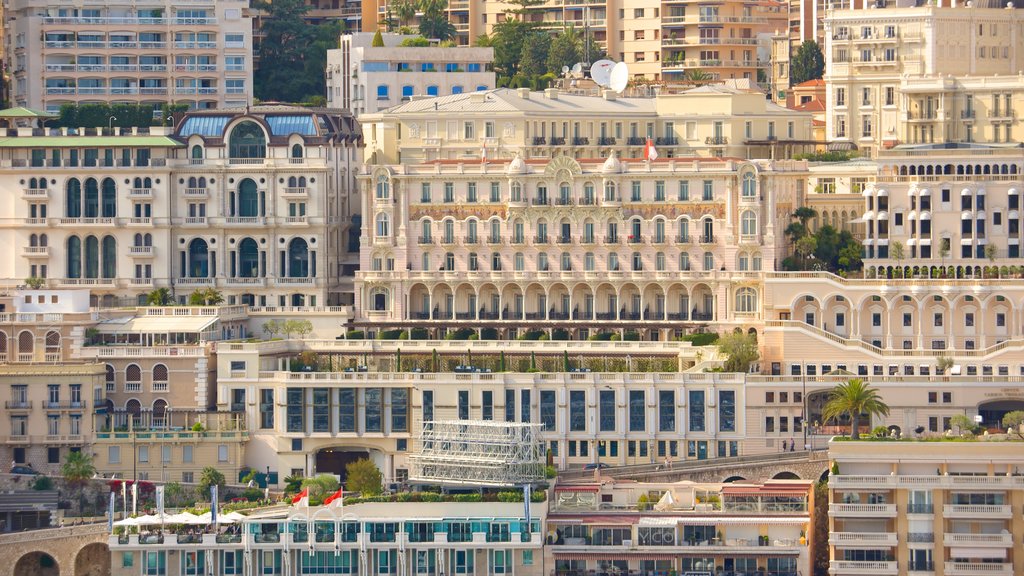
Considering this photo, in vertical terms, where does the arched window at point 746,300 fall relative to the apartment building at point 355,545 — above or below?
above

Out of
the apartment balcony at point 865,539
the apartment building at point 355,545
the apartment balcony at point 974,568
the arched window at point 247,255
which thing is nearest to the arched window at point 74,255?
the arched window at point 247,255

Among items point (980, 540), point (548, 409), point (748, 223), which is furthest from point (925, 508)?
point (748, 223)

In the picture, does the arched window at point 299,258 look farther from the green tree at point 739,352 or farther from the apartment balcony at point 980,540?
the apartment balcony at point 980,540

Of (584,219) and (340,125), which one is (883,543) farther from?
(340,125)

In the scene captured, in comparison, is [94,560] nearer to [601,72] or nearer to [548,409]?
[548,409]

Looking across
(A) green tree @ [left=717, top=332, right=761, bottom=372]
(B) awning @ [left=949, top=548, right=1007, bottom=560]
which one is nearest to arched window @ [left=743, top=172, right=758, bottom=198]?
→ (A) green tree @ [left=717, top=332, right=761, bottom=372]

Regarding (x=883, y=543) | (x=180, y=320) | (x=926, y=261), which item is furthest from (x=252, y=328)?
(x=883, y=543)
